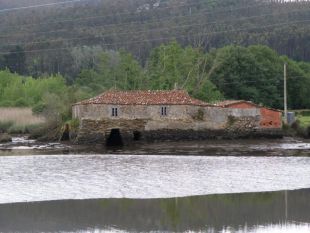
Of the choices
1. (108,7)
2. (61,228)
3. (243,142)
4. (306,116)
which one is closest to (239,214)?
(61,228)

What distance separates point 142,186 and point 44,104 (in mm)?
42047

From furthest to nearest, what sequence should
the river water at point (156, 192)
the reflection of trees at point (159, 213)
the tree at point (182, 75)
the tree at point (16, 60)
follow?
the tree at point (16, 60) → the tree at point (182, 75) → the river water at point (156, 192) → the reflection of trees at point (159, 213)

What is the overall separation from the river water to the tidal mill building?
10.9 m

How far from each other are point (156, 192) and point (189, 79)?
4844cm

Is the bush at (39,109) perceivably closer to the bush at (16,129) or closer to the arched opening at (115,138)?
the bush at (16,129)

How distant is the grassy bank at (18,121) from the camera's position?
2717 inches

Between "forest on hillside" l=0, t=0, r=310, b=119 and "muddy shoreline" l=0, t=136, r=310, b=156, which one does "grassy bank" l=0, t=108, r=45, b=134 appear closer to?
"forest on hillside" l=0, t=0, r=310, b=119

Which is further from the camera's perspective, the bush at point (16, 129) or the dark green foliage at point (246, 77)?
the dark green foliage at point (246, 77)

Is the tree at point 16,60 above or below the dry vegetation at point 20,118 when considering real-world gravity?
above

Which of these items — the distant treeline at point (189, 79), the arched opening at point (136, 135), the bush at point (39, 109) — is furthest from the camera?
the distant treeline at point (189, 79)

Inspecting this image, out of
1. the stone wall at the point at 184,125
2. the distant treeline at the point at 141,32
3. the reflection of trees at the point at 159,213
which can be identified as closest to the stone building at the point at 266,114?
the stone wall at the point at 184,125

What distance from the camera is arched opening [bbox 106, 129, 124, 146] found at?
55812mm

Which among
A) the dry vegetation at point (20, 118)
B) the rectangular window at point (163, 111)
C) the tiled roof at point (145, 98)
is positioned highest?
the tiled roof at point (145, 98)


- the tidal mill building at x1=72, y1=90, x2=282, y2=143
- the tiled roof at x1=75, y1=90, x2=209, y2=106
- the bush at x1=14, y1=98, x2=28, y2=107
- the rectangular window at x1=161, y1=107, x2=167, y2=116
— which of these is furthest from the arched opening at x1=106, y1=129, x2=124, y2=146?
the bush at x1=14, y1=98, x2=28, y2=107
